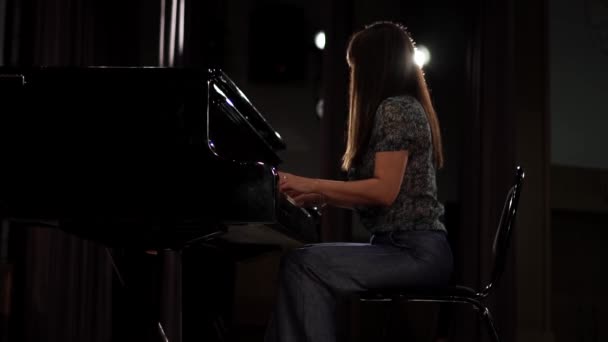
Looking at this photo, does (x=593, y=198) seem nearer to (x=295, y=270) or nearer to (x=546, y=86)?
(x=546, y=86)

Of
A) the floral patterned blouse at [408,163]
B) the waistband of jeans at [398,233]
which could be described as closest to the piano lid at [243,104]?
the floral patterned blouse at [408,163]

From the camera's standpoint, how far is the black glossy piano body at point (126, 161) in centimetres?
148

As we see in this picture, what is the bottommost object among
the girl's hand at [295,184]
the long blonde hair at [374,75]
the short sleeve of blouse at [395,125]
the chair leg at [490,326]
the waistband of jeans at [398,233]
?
the chair leg at [490,326]

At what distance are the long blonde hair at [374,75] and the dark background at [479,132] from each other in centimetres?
184

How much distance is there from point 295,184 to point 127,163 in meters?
0.40

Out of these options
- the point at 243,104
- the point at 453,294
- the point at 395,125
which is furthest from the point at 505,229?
the point at 243,104

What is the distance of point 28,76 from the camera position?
5.32 ft

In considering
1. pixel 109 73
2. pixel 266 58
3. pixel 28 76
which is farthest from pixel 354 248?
pixel 266 58

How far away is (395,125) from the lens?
181 cm

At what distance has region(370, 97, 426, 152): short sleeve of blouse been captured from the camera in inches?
70.6

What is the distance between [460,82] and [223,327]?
2197 millimetres

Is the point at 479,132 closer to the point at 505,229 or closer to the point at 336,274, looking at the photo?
the point at 505,229

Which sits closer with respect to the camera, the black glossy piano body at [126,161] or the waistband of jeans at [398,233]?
the black glossy piano body at [126,161]

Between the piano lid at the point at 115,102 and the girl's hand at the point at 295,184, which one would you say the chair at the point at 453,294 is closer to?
the girl's hand at the point at 295,184
